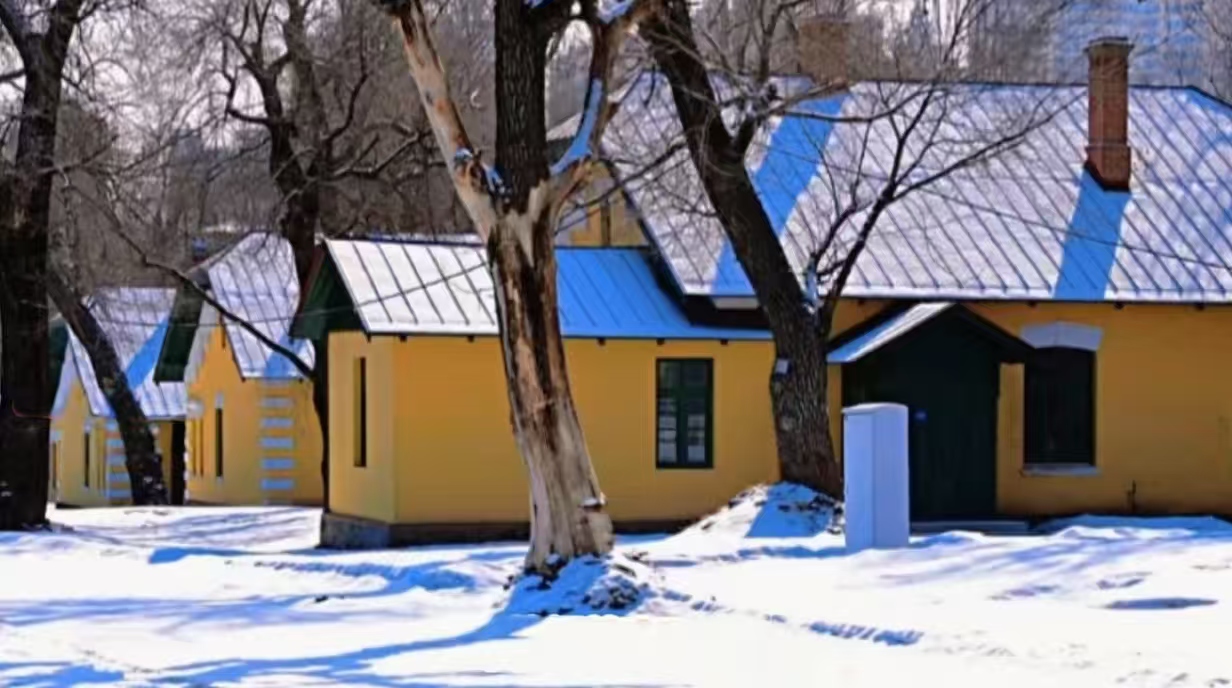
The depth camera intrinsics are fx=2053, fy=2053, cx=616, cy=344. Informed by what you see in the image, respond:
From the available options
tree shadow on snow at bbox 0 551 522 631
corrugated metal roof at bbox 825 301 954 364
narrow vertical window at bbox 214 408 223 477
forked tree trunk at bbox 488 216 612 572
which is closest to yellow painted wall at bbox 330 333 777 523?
corrugated metal roof at bbox 825 301 954 364

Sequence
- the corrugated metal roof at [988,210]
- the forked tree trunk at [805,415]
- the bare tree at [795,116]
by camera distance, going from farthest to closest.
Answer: the corrugated metal roof at [988,210] → the forked tree trunk at [805,415] → the bare tree at [795,116]

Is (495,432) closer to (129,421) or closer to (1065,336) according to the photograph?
(1065,336)

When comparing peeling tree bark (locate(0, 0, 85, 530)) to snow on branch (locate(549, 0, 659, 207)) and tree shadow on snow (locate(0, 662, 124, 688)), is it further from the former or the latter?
tree shadow on snow (locate(0, 662, 124, 688))

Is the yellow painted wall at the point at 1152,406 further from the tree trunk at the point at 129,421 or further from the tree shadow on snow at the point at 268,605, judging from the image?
the tree trunk at the point at 129,421

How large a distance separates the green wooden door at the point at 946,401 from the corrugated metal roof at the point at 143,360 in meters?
24.9

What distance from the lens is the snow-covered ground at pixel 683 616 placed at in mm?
12156

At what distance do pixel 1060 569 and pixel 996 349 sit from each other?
1155 cm

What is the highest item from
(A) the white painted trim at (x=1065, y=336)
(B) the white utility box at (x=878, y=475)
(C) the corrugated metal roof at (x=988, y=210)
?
(C) the corrugated metal roof at (x=988, y=210)

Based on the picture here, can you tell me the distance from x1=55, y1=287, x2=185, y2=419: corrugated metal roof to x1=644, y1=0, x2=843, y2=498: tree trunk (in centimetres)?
2765

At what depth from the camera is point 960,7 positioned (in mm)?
24016

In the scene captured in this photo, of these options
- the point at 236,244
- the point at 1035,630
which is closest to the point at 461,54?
the point at 236,244

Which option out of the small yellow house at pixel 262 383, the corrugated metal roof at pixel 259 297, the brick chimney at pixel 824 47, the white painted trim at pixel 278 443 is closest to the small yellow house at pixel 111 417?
the small yellow house at pixel 262 383

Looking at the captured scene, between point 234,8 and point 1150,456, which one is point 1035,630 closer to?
point 1150,456

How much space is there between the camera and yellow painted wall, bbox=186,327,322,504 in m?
39.6
